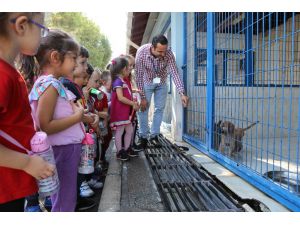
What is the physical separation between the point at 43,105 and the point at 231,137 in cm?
241

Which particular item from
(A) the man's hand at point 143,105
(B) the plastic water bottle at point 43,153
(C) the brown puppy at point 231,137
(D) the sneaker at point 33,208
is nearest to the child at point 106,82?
(A) the man's hand at point 143,105

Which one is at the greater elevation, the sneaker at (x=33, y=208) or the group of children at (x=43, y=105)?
the group of children at (x=43, y=105)

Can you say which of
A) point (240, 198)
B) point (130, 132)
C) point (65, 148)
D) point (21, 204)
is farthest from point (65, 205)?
point (130, 132)

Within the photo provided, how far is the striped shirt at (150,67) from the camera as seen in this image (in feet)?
14.2

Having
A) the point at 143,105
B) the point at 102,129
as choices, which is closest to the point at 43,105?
the point at 102,129

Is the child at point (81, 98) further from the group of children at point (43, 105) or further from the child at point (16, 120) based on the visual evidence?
the child at point (16, 120)

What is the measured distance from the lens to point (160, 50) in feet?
13.7

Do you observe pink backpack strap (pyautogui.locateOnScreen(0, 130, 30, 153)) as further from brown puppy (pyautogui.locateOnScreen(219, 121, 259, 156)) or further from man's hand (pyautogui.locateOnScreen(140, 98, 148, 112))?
man's hand (pyautogui.locateOnScreen(140, 98, 148, 112))

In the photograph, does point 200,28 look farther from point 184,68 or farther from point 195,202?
point 195,202

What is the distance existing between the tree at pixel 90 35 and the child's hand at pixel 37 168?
26.7 m

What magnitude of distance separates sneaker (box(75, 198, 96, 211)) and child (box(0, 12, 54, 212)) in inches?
44.1

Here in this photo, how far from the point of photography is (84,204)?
2432 mm

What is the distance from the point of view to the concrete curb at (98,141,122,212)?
2.27 metres

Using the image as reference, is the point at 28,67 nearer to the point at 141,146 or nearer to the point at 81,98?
the point at 81,98
